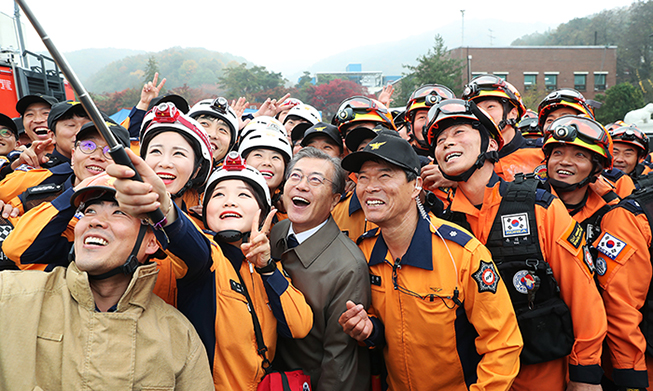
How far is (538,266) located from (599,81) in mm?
58146

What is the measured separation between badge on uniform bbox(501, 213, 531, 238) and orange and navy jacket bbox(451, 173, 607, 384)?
99 mm

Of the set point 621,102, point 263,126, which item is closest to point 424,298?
point 263,126

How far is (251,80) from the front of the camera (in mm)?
54312

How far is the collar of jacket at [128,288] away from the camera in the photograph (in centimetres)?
237

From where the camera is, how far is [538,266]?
10.6 ft

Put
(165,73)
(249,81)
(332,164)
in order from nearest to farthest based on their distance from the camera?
(332,164) < (249,81) < (165,73)

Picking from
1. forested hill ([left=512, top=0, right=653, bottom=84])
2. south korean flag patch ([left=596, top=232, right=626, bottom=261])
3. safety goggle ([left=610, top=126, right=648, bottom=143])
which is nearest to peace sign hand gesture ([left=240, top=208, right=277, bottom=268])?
south korean flag patch ([left=596, top=232, right=626, bottom=261])

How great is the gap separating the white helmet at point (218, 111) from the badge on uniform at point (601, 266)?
4.18 meters

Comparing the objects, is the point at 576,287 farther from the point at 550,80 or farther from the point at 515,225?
the point at 550,80

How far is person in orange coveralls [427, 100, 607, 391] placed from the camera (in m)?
3.21

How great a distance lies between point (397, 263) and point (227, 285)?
1.33 m

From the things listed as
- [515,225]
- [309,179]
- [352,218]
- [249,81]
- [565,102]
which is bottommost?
[352,218]

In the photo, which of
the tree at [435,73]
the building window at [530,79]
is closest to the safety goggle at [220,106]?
the tree at [435,73]

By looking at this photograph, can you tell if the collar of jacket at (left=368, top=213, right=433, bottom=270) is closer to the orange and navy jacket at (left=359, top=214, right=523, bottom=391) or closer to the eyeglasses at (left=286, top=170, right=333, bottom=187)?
the orange and navy jacket at (left=359, top=214, right=523, bottom=391)
